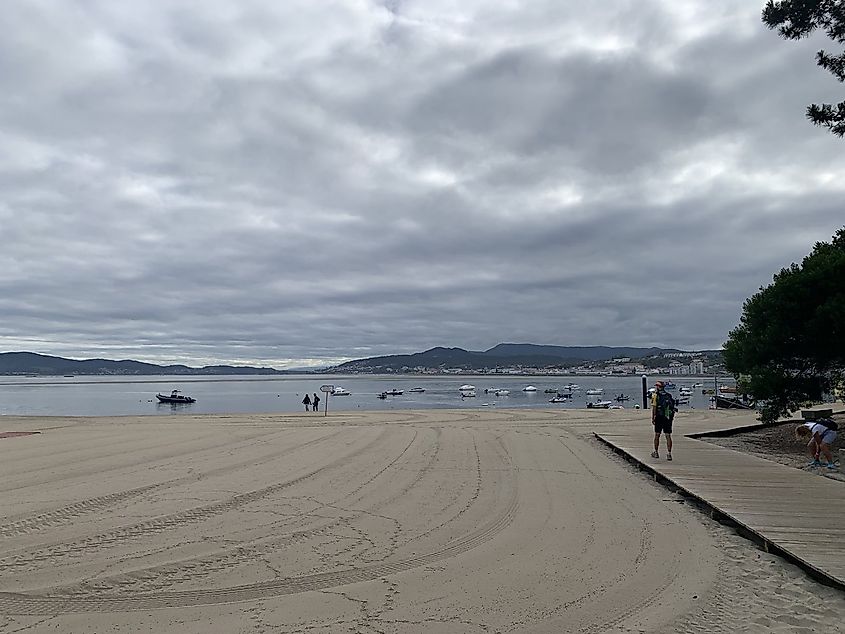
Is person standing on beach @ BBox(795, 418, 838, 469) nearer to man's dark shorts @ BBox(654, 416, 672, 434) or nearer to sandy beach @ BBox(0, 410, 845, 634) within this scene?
man's dark shorts @ BBox(654, 416, 672, 434)

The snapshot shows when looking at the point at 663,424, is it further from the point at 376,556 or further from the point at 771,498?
the point at 376,556

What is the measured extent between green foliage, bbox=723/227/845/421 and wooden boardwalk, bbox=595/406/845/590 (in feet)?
5.53

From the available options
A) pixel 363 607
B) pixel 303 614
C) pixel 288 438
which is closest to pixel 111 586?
pixel 303 614

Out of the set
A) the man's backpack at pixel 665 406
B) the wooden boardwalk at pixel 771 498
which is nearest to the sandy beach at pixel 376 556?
the wooden boardwalk at pixel 771 498

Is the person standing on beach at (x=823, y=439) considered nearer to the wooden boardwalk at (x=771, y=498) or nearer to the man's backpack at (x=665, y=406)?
the wooden boardwalk at (x=771, y=498)

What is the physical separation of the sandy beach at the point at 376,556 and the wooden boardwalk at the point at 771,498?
20 centimetres

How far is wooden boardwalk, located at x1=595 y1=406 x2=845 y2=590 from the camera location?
594cm

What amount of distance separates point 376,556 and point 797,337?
10.7 m

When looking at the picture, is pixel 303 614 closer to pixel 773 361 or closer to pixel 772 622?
pixel 772 622

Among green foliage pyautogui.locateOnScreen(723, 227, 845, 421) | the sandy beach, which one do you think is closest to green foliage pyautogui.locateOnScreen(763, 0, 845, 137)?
green foliage pyautogui.locateOnScreen(723, 227, 845, 421)

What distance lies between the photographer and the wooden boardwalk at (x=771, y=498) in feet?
19.5

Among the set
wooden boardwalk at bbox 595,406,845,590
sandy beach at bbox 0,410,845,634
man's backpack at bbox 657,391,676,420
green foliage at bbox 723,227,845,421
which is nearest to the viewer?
sandy beach at bbox 0,410,845,634

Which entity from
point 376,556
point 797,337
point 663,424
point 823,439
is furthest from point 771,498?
point 797,337

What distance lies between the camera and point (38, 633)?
4.25 meters
